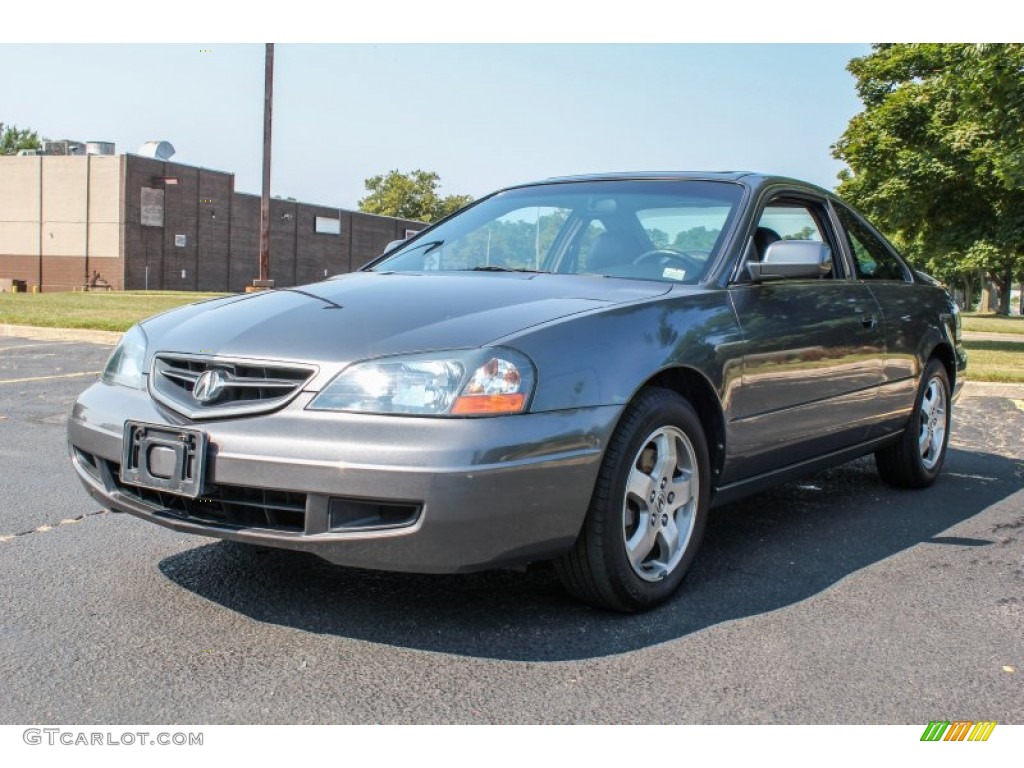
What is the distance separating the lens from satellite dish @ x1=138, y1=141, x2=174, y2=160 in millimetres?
49062

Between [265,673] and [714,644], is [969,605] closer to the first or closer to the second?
[714,644]

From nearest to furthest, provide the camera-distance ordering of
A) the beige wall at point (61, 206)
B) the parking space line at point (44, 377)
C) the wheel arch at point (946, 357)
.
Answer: the wheel arch at point (946, 357)
the parking space line at point (44, 377)
the beige wall at point (61, 206)

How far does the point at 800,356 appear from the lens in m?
4.31

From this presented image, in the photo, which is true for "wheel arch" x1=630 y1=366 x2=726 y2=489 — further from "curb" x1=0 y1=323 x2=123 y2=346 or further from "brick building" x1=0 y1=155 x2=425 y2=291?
"brick building" x1=0 y1=155 x2=425 y2=291

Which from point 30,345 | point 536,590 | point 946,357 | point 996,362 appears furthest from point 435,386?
point 996,362

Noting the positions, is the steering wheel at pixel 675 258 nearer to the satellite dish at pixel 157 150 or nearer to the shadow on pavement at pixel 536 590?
the shadow on pavement at pixel 536 590

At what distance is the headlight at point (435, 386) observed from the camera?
2.97 metres

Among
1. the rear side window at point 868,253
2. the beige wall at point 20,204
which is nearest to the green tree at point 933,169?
the rear side window at point 868,253

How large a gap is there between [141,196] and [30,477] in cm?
4581

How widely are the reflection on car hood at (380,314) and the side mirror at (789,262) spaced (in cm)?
43

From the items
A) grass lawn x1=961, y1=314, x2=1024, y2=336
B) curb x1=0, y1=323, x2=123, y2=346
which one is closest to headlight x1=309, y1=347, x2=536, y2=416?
curb x1=0, y1=323, x2=123, y2=346

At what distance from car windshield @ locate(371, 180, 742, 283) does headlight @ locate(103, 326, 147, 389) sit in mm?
1213
